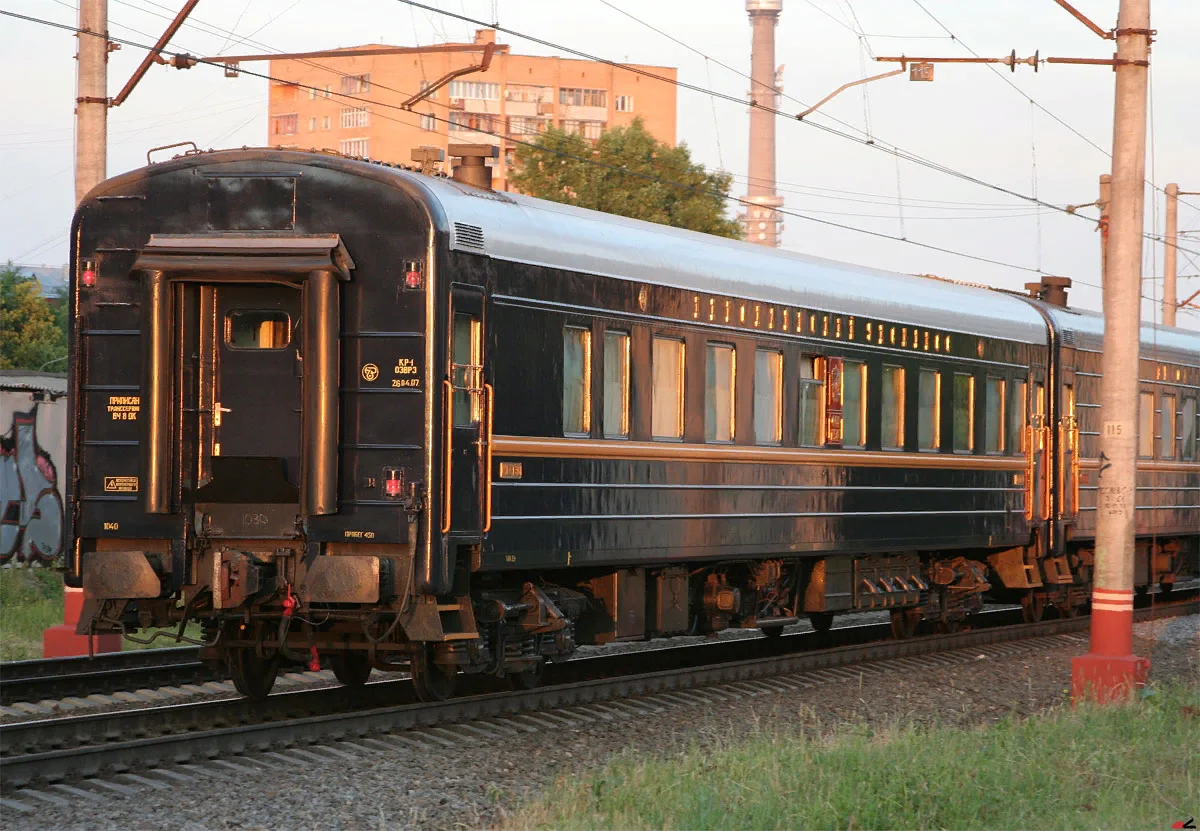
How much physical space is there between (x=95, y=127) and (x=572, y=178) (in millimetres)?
34821

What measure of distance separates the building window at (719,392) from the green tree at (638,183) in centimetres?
3355

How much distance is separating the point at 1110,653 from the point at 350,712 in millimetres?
6072

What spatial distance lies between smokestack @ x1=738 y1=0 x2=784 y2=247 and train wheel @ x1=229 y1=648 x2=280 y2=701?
271 ft

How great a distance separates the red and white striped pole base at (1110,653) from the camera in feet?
46.4

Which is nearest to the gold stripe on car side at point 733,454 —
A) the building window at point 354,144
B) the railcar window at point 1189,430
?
→ the railcar window at point 1189,430

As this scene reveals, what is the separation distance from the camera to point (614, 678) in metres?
14.1

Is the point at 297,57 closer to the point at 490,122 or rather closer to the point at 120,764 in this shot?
the point at 120,764

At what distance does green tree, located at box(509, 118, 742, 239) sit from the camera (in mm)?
48625

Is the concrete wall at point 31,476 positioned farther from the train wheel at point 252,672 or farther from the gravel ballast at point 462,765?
the gravel ballast at point 462,765

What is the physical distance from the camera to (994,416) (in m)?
19.2

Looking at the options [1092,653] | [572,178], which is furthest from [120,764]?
[572,178]

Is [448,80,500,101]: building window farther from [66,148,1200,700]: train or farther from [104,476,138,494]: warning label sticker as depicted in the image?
[104,476,138,494]: warning label sticker

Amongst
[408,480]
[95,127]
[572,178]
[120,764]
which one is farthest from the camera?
[572,178]

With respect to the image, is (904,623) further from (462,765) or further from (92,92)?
(92,92)
